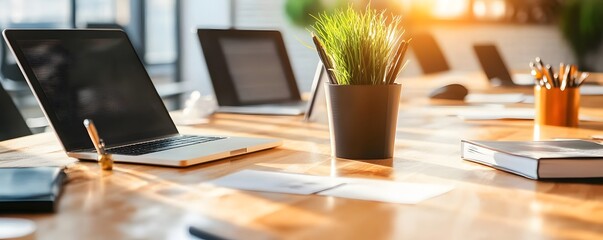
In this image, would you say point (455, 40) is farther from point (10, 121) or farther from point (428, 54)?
point (10, 121)

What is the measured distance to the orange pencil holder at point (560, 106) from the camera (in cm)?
217

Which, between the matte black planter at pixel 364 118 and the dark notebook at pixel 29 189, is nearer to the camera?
the dark notebook at pixel 29 189

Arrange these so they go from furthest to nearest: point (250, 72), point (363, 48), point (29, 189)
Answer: point (250, 72)
point (363, 48)
point (29, 189)

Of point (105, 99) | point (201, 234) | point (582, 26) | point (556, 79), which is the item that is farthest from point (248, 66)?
point (582, 26)

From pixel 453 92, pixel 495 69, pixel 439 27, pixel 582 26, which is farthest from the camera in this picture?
pixel 439 27

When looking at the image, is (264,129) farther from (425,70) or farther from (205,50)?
(425,70)

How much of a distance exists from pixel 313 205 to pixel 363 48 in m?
0.48

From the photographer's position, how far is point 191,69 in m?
7.62

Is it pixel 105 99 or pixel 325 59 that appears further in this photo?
pixel 105 99

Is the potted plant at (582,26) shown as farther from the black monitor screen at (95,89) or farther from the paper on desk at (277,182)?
the paper on desk at (277,182)

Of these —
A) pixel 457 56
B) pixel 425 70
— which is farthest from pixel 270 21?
pixel 425 70

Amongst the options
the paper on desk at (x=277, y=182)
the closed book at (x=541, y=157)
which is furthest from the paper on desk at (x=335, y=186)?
the closed book at (x=541, y=157)

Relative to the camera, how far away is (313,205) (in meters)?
1.14

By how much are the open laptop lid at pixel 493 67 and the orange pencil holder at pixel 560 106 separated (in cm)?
172
